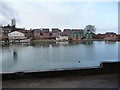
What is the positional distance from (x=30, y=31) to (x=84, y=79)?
36.3m

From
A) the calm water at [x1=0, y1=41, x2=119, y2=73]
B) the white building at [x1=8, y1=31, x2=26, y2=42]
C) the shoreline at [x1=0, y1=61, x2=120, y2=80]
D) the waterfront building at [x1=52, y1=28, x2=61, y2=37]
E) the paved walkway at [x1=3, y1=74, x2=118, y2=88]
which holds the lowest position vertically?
the calm water at [x1=0, y1=41, x2=119, y2=73]

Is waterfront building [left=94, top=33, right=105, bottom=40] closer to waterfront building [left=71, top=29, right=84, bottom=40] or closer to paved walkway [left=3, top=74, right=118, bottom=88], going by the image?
waterfront building [left=71, top=29, right=84, bottom=40]

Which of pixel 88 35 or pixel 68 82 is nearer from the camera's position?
pixel 68 82

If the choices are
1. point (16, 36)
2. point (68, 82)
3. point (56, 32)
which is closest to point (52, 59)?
point (68, 82)

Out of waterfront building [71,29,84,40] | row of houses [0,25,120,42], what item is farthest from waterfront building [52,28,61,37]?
waterfront building [71,29,84,40]

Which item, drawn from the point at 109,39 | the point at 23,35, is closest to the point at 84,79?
the point at 23,35

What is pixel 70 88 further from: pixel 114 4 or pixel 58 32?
pixel 58 32

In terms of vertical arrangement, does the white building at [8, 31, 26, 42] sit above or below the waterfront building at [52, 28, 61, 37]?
below

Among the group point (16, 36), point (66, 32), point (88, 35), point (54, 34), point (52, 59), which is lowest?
point (52, 59)

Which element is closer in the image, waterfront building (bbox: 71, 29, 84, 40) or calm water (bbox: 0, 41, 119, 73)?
calm water (bbox: 0, 41, 119, 73)

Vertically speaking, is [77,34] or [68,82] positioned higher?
[77,34]

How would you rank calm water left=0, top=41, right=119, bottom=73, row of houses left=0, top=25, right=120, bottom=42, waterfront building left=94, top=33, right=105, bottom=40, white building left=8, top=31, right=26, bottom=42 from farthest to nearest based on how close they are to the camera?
waterfront building left=94, top=33, right=105, bottom=40 → row of houses left=0, top=25, right=120, bottom=42 → white building left=8, top=31, right=26, bottom=42 → calm water left=0, top=41, right=119, bottom=73

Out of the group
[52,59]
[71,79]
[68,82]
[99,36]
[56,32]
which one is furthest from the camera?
[99,36]

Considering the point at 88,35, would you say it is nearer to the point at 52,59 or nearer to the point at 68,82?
the point at 52,59
